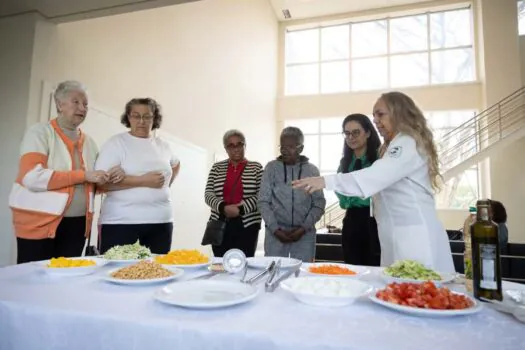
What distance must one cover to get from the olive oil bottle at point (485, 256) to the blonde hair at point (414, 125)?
583mm

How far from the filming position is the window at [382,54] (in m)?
8.47

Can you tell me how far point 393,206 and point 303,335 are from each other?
3.17 feet

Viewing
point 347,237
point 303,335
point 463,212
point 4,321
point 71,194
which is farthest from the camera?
point 463,212

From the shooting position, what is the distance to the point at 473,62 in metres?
8.21

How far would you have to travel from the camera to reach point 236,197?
2271 millimetres

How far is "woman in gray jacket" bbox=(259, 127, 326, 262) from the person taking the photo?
1.97 metres

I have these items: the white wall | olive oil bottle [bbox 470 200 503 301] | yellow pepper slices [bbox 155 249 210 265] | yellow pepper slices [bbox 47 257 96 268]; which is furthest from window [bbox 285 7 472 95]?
yellow pepper slices [bbox 47 257 96 268]

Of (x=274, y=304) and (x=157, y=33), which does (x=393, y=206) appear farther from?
(x=157, y=33)

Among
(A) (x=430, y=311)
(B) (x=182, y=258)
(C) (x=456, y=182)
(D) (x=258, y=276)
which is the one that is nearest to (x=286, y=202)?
(B) (x=182, y=258)

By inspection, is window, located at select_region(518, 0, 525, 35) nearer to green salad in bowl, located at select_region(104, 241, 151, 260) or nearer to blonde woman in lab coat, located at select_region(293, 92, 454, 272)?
blonde woman in lab coat, located at select_region(293, 92, 454, 272)

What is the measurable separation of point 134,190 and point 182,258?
52 cm

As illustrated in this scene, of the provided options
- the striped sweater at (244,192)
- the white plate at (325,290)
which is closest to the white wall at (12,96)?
the striped sweater at (244,192)

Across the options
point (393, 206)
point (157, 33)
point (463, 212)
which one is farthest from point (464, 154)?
point (393, 206)

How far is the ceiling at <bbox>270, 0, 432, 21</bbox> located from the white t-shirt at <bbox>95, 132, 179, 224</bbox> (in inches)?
320
